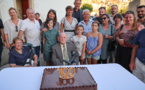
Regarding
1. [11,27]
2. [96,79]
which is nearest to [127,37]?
[96,79]

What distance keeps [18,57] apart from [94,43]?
1.65 meters

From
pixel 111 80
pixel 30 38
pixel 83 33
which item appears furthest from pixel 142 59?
pixel 30 38

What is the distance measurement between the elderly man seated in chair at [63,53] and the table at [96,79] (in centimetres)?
74

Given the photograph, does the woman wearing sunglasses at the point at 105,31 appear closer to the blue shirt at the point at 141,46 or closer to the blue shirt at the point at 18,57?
the blue shirt at the point at 141,46

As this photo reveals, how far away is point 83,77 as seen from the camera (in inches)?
57.0

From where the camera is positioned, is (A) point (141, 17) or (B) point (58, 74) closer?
(B) point (58, 74)

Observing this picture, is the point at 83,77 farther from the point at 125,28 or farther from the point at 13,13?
the point at 13,13

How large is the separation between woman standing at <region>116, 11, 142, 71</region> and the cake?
143cm

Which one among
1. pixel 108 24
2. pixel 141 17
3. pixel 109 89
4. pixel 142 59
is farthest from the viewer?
pixel 108 24

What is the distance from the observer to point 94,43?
9.85ft

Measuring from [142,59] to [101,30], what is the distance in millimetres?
1370

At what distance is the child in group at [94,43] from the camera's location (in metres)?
2.97

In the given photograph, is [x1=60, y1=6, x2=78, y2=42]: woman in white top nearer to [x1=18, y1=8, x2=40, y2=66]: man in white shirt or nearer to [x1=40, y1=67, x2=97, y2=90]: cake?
[x1=18, y1=8, x2=40, y2=66]: man in white shirt

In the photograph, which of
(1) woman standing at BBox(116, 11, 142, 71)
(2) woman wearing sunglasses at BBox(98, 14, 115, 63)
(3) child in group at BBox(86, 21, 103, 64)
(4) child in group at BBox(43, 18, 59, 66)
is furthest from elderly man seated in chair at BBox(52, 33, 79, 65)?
(1) woman standing at BBox(116, 11, 142, 71)
